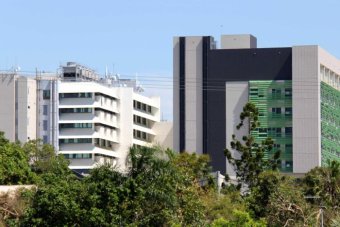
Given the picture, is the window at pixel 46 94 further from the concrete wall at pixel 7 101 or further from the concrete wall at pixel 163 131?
the concrete wall at pixel 163 131

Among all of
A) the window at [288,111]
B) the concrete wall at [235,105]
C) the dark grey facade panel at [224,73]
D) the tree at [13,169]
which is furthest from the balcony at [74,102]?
the tree at [13,169]

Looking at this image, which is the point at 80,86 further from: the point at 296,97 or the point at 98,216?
the point at 98,216

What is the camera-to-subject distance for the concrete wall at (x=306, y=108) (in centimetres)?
13600

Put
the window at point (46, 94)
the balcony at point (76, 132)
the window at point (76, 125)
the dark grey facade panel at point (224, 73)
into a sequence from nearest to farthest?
the dark grey facade panel at point (224, 73), the window at point (46, 94), the balcony at point (76, 132), the window at point (76, 125)

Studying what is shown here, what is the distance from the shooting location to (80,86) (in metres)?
148

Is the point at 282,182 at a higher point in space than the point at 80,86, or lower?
lower

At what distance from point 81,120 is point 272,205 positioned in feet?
262

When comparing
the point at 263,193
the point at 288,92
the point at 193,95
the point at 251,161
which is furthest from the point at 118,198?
the point at 193,95

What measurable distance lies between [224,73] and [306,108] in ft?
34.6

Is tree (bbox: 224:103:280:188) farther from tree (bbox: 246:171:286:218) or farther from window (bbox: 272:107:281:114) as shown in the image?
window (bbox: 272:107:281:114)

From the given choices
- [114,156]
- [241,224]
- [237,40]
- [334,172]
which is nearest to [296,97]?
[237,40]

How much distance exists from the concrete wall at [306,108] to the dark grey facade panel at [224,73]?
1.38 meters

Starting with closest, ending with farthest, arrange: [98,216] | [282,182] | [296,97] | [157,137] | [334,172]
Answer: [98,216] < [282,182] < [334,172] < [296,97] < [157,137]

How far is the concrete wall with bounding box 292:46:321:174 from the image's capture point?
136m
